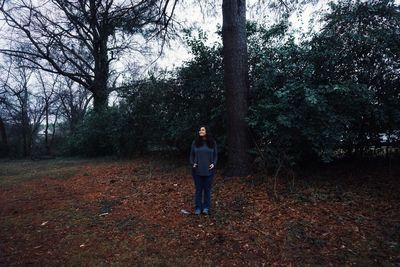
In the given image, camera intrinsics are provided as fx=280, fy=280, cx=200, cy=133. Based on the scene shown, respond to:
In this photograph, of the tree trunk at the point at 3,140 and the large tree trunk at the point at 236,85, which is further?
the tree trunk at the point at 3,140

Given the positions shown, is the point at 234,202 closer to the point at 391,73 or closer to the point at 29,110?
the point at 391,73

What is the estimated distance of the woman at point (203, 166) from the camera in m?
5.16

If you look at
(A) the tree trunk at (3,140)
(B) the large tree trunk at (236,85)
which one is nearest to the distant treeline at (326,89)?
(B) the large tree trunk at (236,85)

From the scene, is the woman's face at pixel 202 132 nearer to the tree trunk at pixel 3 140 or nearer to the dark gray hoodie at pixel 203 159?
the dark gray hoodie at pixel 203 159

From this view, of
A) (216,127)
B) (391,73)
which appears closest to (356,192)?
(391,73)

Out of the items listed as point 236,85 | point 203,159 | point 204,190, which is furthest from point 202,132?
point 236,85

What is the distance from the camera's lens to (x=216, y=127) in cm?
881

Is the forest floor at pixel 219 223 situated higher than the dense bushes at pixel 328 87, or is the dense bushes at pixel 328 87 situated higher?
the dense bushes at pixel 328 87

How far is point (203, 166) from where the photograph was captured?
5172mm

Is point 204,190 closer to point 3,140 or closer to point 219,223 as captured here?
point 219,223

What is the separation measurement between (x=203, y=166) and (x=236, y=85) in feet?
8.67

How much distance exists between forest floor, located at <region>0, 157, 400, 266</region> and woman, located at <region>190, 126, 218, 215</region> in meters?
0.27

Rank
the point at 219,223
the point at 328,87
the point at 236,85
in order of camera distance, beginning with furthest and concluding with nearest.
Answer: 1. the point at 236,85
2. the point at 328,87
3. the point at 219,223

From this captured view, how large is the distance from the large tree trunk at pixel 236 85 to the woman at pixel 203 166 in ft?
5.56
